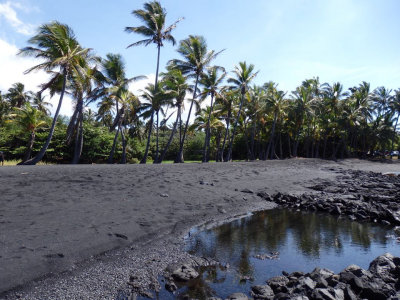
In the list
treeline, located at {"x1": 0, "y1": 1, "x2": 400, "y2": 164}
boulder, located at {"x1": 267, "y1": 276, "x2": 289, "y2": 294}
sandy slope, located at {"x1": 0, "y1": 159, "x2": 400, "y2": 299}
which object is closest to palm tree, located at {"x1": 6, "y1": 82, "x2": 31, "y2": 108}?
treeline, located at {"x1": 0, "y1": 1, "x2": 400, "y2": 164}

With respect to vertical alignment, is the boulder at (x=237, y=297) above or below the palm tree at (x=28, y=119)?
below

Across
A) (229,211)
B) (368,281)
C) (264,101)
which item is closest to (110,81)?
(264,101)

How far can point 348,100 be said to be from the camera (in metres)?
42.9

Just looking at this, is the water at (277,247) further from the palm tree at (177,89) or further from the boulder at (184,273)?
the palm tree at (177,89)

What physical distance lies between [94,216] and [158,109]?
20.3 meters

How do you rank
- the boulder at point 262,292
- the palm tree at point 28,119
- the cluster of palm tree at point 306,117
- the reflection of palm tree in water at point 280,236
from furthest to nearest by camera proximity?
the cluster of palm tree at point 306,117, the palm tree at point 28,119, the reflection of palm tree in water at point 280,236, the boulder at point 262,292

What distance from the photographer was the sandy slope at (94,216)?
185 inches

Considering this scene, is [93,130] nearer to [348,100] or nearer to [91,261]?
[91,261]

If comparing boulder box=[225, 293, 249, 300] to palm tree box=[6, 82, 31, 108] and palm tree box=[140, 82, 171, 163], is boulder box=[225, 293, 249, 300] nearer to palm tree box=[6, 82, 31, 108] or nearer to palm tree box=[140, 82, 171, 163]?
palm tree box=[140, 82, 171, 163]

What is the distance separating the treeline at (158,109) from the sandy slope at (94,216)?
32.3 ft

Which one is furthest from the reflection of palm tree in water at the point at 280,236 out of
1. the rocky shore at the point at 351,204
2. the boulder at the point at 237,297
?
the boulder at the point at 237,297

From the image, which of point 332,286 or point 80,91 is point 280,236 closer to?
point 332,286

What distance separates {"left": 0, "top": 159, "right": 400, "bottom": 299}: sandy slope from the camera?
4.69 metres

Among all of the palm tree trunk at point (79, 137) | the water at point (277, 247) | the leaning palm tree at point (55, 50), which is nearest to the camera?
the water at point (277, 247)
